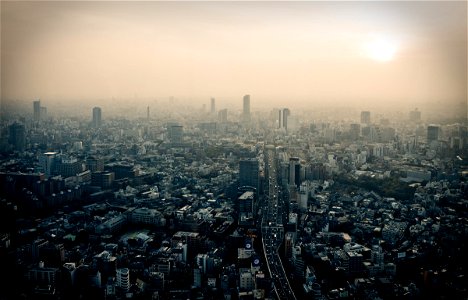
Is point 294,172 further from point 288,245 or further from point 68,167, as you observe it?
point 68,167

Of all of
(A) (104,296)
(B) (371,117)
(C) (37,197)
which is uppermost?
(B) (371,117)

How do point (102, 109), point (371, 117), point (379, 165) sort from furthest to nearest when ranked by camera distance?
point (371, 117) < point (102, 109) < point (379, 165)

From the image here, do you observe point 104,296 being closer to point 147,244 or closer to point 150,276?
point 150,276

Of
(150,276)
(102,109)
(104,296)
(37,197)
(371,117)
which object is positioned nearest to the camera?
(104,296)

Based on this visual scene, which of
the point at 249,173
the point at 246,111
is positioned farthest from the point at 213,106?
the point at 249,173

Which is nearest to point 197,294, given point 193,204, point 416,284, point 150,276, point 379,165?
point 150,276

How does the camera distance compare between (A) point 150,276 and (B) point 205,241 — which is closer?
(A) point 150,276

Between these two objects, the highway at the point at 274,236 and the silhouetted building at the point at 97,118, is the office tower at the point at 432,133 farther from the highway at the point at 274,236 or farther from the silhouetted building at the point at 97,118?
the silhouetted building at the point at 97,118

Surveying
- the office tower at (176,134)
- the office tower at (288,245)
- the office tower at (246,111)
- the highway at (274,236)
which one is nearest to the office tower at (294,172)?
the highway at (274,236)
